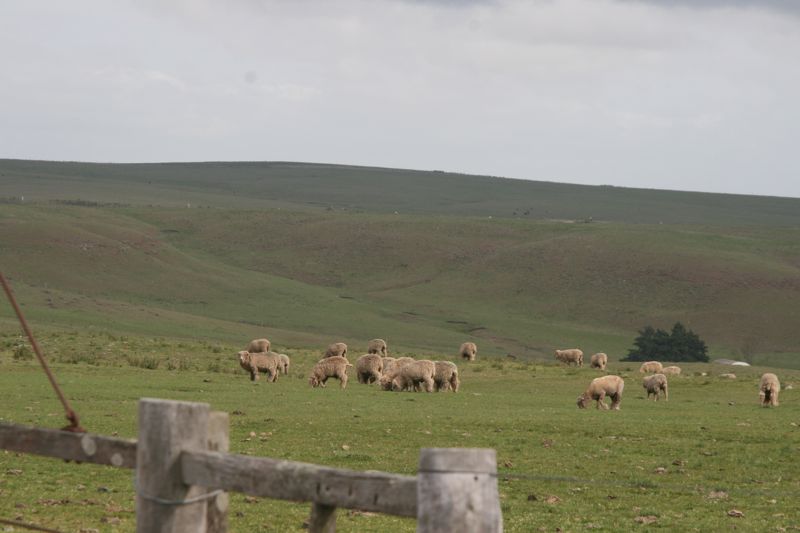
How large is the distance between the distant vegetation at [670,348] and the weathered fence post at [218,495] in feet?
209

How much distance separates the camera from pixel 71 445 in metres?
6.43

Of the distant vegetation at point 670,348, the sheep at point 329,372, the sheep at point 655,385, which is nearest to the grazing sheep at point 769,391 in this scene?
the sheep at point 655,385

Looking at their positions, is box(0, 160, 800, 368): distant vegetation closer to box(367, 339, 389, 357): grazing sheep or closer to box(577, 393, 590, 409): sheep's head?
box(367, 339, 389, 357): grazing sheep

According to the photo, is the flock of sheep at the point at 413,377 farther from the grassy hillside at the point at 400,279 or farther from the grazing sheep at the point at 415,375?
the grassy hillside at the point at 400,279

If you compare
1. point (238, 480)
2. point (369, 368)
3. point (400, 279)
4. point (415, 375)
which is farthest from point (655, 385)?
point (400, 279)

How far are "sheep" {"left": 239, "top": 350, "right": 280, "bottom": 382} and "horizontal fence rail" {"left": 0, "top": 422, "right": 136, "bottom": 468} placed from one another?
2877 cm

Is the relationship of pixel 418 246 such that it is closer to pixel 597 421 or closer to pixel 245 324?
pixel 245 324

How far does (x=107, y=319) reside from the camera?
62938mm

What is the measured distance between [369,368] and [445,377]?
9.78 feet

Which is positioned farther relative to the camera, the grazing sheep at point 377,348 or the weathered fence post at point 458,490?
the grazing sheep at point 377,348

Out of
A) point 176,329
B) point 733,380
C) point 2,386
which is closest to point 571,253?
point 176,329

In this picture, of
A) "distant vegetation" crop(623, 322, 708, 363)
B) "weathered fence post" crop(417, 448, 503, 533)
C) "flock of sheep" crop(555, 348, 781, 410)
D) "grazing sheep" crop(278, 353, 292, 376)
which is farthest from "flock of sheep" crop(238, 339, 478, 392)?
"distant vegetation" crop(623, 322, 708, 363)

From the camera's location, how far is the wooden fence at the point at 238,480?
536 centimetres

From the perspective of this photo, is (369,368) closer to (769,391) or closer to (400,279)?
(769,391)
